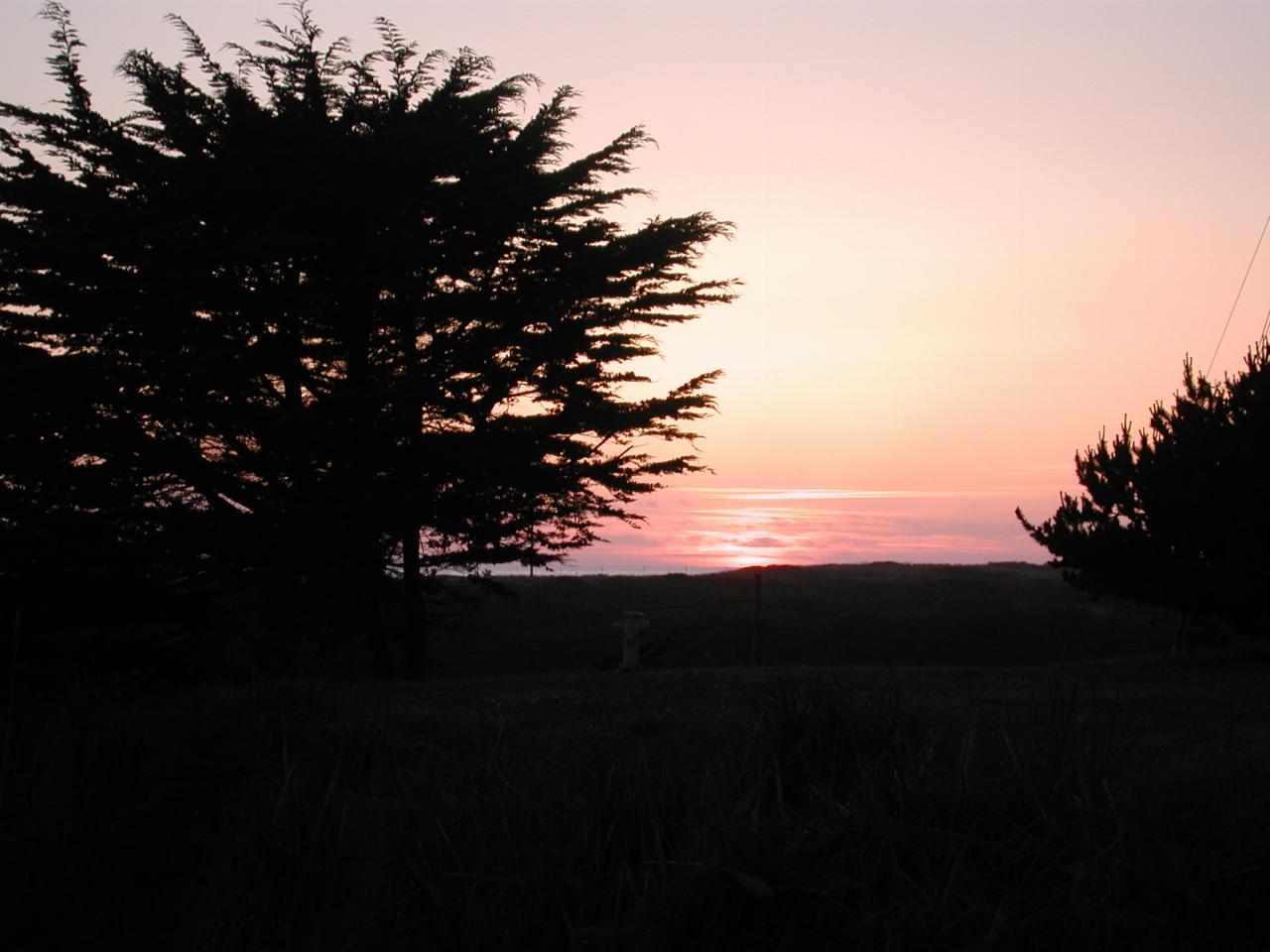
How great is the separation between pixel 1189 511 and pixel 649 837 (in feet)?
45.4

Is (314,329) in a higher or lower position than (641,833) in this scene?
higher

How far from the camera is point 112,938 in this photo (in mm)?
6277

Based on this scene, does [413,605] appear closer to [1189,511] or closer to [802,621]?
[1189,511]

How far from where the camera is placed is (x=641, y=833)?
5.96 m

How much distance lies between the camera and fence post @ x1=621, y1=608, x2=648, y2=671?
17.6 metres

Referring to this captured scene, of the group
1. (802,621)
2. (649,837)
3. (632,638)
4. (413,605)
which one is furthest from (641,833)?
(802,621)

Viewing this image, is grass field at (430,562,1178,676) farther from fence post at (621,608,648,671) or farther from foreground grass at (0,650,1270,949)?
foreground grass at (0,650,1270,949)

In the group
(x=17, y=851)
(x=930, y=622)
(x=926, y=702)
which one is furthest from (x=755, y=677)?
(x=930, y=622)

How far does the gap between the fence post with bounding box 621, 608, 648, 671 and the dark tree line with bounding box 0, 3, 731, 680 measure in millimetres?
2558

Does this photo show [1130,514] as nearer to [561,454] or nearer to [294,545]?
[561,454]

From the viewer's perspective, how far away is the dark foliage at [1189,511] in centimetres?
1691

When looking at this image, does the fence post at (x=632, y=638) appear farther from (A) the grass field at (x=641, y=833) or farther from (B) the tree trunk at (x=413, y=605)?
(A) the grass field at (x=641, y=833)

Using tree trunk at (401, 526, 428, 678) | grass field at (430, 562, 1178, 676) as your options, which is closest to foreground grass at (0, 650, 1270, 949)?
tree trunk at (401, 526, 428, 678)

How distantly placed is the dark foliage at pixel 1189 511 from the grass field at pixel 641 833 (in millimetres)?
8731
